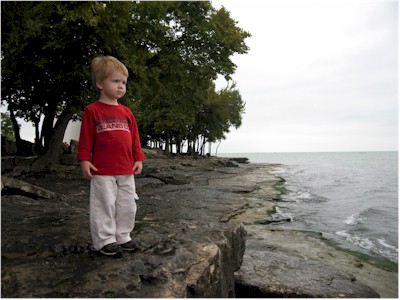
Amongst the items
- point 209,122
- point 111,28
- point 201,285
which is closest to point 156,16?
point 111,28

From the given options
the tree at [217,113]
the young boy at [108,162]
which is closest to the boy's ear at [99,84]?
the young boy at [108,162]

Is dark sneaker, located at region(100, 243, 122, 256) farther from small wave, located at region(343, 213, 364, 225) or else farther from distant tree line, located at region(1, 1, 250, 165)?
small wave, located at region(343, 213, 364, 225)

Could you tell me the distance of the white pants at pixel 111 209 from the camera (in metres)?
2.77

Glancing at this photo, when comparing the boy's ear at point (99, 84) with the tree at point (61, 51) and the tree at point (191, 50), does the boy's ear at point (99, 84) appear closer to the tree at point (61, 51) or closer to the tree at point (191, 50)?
the tree at point (61, 51)

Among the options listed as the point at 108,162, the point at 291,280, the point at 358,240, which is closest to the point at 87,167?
the point at 108,162

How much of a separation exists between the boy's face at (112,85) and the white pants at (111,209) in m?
0.82

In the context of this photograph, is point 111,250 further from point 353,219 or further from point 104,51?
point 353,219

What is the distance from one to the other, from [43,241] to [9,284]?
783 mm

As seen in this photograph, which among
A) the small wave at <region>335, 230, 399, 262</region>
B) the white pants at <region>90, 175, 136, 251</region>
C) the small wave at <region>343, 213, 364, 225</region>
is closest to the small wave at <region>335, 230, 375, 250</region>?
the small wave at <region>335, 230, 399, 262</region>

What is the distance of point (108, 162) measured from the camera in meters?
2.86

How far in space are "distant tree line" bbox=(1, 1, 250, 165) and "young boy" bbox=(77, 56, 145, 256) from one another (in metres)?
3.47

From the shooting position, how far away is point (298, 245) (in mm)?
6488

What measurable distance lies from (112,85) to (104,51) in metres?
8.12

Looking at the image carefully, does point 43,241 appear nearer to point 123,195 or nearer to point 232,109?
point 123,195
